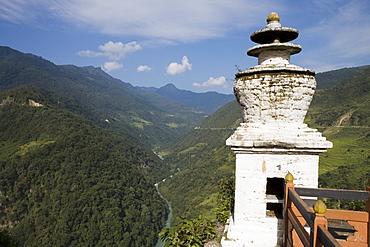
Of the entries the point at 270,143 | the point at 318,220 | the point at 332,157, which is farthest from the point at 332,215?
the point at 332,157

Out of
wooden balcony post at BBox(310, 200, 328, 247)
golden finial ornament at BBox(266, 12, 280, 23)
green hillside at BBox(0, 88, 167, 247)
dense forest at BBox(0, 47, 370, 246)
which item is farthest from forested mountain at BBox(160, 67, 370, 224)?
wooden balcony post at BBox(310, 200, 328, 247)

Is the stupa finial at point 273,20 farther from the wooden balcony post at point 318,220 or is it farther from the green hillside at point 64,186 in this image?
the green hillside at point 64,186

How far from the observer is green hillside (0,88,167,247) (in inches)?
3130

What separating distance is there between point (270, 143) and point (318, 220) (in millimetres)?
2192

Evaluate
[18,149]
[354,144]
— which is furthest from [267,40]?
[18,149]

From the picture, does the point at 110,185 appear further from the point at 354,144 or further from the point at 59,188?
the point at 354,144

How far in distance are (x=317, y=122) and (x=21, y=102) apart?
426 feet

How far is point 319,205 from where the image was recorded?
3061 millimetres

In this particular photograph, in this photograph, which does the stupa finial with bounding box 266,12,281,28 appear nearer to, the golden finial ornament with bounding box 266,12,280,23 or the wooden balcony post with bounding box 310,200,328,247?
the golden finial ornament with bounding box 266,12,280,23

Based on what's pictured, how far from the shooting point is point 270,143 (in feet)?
17.1

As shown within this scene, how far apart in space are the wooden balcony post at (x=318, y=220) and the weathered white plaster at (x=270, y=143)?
2129mm

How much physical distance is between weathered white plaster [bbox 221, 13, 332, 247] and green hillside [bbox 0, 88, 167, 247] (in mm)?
81683

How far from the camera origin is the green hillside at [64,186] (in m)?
79.5

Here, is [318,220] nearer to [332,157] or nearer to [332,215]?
[332,215]
